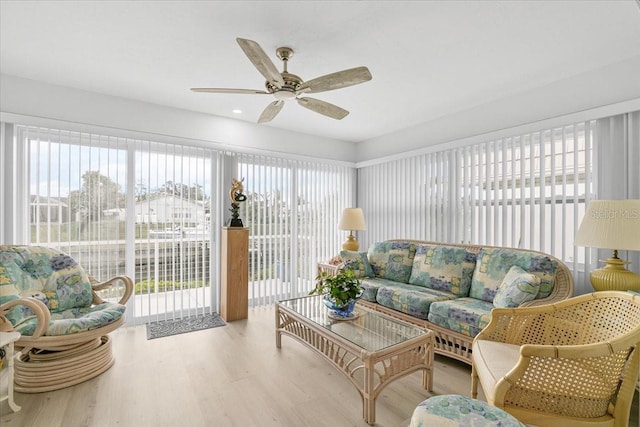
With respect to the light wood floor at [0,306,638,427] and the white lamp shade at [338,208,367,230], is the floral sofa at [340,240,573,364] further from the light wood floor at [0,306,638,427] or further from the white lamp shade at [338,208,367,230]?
the white lamp shade at [338,208,367,230]

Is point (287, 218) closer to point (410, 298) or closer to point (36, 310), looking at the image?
point (410, 298)

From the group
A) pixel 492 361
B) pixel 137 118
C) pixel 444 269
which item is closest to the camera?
pixel 492 361

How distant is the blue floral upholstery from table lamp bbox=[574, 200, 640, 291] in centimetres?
A: 379

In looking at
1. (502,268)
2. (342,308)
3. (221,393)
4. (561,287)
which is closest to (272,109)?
(342,308)

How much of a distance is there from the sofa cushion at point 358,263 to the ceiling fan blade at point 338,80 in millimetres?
2314

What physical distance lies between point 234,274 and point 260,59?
2699 millimetres

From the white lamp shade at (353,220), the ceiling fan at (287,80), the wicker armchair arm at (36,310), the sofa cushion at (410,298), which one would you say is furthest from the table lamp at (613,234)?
the wicker armchair arm at (36,310)

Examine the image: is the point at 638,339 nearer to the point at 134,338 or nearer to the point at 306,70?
the point at 306,70

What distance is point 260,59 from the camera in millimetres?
1922

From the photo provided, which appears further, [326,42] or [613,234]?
[326,42]

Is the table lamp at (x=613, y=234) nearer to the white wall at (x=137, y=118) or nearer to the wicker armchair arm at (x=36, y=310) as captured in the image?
the white wall at (x=137, y=118)

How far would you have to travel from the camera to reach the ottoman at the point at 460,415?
1.22 meters

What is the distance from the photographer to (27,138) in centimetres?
304

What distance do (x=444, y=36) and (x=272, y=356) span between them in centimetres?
302
